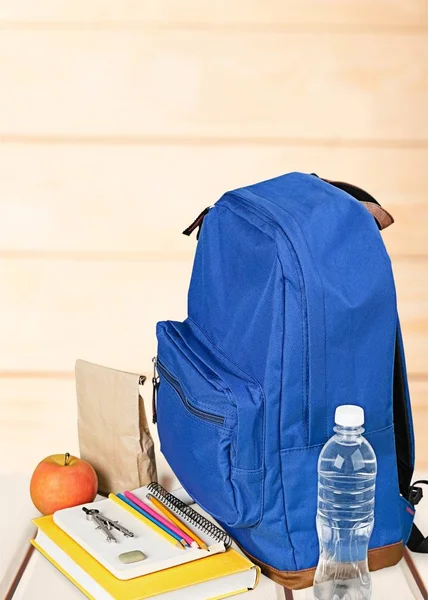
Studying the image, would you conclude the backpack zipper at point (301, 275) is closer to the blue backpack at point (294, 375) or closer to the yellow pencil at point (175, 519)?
Answer: the blue backpack at point (294, 375)

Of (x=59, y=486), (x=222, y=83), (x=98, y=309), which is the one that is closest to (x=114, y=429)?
(x=59, y=486)

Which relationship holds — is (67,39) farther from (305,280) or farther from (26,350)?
(305,280)

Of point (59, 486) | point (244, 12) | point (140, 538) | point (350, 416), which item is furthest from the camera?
point (244, 12)

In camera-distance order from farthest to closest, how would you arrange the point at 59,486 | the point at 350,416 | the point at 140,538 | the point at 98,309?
the point at 98,309 < the point at 59,486 < the point at 140,538 < the point at 350,416

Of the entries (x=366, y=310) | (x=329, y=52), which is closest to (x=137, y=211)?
(x=329, y=52)

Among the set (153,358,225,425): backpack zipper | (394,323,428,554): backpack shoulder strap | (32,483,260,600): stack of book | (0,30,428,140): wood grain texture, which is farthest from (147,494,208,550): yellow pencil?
(0,30,428,140): wood grain texture

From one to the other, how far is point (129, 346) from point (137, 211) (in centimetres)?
30

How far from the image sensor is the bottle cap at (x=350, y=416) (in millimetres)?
862

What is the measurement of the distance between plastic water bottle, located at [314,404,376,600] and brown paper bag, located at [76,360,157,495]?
12.5 inches

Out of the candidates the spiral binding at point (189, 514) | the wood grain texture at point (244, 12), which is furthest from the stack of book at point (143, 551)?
the wood grain texture at point (244, 12)

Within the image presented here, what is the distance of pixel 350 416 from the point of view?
34.0 inches

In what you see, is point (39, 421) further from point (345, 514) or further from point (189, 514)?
point (345, 514)

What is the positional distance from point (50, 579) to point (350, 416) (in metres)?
0.37

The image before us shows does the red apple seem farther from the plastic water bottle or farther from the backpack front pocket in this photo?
the plastic water bottle
